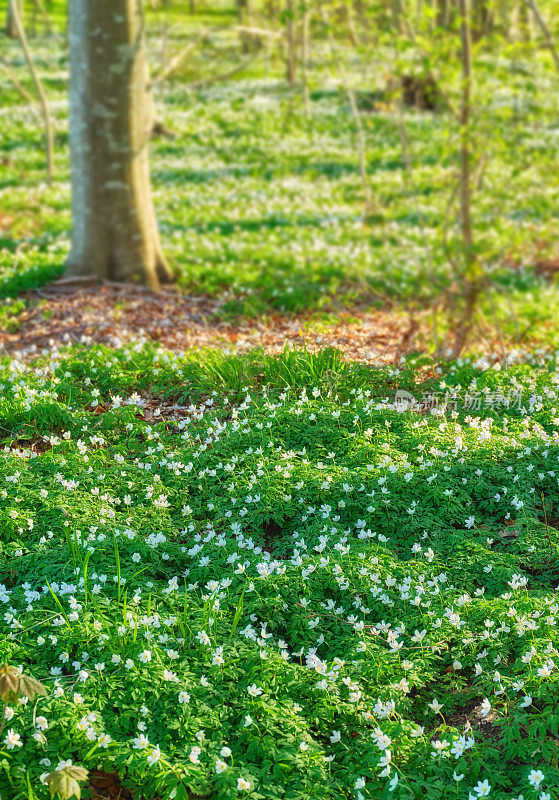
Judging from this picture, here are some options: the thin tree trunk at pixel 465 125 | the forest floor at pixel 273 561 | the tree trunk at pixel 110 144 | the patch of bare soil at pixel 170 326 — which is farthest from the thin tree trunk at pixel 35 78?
the thin tree trunk at pixel 465 125

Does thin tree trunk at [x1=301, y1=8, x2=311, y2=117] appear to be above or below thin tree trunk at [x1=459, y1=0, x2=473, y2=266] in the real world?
above

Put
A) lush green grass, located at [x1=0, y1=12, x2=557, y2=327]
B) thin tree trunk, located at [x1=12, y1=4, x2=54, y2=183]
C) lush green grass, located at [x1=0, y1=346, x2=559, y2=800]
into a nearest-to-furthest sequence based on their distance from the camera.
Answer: lush green grass, located at [x1=0, y1=346, x2=559, y2=800]
lush green grass, located at [x1=0, y1=12, x2=557, y2=327]
thin tree trunk, located at [x1=12, y1=4, x2=54, y2=183]

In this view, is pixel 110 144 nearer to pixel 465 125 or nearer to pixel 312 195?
pixel 465 125

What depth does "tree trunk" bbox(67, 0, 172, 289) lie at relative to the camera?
8.78 meters

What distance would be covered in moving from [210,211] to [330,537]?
38.9ft

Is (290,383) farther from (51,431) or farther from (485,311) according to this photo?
(485,311)

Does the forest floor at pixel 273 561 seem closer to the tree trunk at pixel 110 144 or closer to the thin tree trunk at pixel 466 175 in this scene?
the thin tree trunk at pixel 466 175

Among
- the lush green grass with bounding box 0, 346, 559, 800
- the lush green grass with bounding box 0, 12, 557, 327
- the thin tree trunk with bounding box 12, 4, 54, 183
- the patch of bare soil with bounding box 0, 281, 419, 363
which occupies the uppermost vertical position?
the thin tree trunk with bounding box 12, 4, 54, 183

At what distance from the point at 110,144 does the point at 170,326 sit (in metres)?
2.55

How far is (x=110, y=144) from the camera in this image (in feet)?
30.0

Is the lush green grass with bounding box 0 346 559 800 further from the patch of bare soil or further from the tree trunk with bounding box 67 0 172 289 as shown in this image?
the tree trunk with bounding box 67 0 172 289

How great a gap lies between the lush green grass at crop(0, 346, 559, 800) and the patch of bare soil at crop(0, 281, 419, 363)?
1.03 meters

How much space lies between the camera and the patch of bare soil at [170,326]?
23.4 ft

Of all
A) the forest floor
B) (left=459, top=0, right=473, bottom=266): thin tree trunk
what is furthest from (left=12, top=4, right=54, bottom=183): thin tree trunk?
(left=459, top=0, right=473, bottom=266): thin tree trunk
